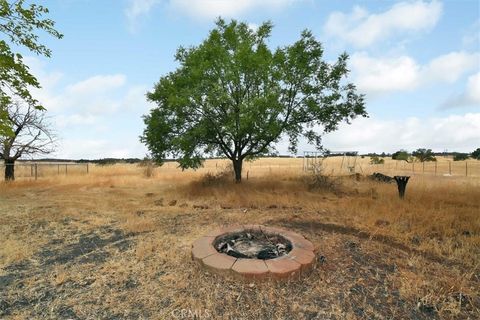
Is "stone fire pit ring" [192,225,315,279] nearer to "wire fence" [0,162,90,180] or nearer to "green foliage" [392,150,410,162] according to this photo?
"wire fence" [0,162,90,180]

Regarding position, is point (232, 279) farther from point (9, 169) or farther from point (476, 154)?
point (476, 154)

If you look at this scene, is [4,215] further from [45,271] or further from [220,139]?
[220,139]

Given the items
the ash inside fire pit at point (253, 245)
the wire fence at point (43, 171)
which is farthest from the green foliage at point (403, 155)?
the ash inside fire pit at point (253, 245)

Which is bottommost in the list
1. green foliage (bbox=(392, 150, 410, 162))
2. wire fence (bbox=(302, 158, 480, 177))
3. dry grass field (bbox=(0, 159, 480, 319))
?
dry grass field (bbox=(0, 159, 480, 319))

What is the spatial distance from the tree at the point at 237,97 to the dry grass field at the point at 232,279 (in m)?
4.10

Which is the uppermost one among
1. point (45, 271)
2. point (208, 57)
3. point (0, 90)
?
point (208, 57)

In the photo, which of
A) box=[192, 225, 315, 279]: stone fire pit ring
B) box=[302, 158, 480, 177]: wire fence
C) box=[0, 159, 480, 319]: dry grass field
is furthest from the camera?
box=[302, 158, 480, 177]: wire fence

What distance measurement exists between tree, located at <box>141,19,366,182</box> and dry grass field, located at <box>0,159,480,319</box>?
410cm

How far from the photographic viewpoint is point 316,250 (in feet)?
14.6

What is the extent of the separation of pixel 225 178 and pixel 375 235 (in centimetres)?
950

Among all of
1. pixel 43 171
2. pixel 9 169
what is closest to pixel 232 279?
pixel 9 169

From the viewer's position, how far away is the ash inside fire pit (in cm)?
416

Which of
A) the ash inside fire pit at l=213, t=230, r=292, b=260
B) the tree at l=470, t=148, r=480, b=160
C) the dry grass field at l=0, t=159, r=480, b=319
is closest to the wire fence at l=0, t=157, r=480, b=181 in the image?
the dry grass field at l=0, t=159, r=480, b=319

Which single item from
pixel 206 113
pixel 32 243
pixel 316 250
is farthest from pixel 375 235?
pixel 206 113
